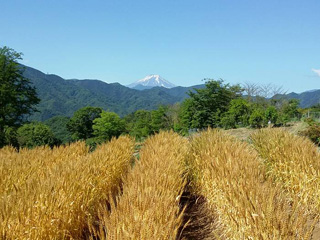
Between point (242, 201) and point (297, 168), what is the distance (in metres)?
2.06

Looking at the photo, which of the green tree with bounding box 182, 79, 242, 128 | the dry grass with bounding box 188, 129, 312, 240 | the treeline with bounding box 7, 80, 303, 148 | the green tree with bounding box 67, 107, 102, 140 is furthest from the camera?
the green tree with bounding box 67, 107, 102, 140

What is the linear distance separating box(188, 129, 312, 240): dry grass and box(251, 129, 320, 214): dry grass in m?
0.67

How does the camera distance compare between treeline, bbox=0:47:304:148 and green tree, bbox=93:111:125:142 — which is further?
green tree, bbox=93:111:125:142

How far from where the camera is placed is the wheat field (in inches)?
79.4

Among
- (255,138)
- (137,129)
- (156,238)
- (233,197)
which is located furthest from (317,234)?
(137,129)

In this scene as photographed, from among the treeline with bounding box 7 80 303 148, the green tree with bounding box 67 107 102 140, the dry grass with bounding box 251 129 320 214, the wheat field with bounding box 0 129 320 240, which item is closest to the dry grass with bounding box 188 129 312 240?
the wheat field with bounding box 0 129 320 240

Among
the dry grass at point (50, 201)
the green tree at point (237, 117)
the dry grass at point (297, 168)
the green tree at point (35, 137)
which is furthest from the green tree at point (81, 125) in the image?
the dry grass at point (297, 168)

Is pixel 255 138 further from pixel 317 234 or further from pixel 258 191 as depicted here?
pixel 258 191

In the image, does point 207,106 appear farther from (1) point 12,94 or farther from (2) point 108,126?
(1) point 12,94

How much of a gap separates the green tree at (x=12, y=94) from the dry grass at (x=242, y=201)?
995 inches

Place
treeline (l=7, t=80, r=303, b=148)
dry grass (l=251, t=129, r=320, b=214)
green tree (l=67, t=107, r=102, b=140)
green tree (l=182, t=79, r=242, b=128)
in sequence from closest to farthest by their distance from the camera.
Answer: dry grass (l=251, t=129, r=320, b=214) < treeline (l=7, t=80, r=303, b=148) < green tree (l=182, t=79, r=242, b=128) < green tree (l=67, t=107, r=102, b=140)

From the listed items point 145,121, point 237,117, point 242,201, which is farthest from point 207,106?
point 242,201

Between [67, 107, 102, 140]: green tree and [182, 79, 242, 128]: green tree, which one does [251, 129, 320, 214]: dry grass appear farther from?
[67, 107, 102, 140]: green tree

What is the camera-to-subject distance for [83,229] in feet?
10.9
